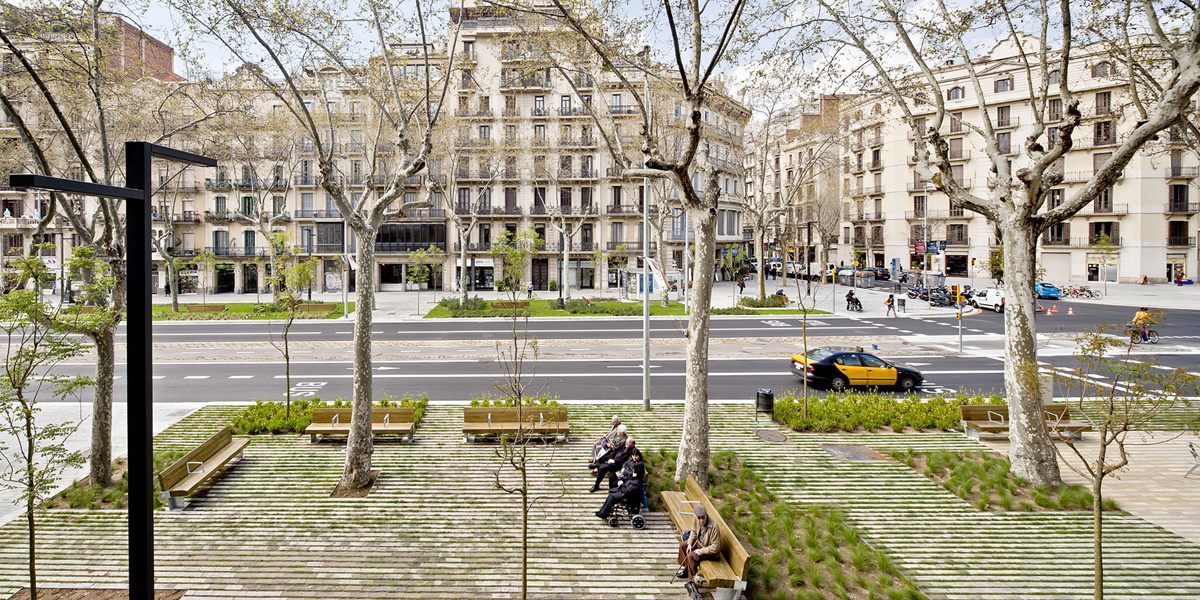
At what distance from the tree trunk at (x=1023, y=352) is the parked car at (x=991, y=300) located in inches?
1197

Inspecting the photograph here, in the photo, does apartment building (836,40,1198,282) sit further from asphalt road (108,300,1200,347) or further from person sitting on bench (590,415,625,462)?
person sitting on bench (590,415,625,462)

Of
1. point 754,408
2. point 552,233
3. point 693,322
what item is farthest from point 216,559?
point 552,233

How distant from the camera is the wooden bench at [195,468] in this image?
972 cm

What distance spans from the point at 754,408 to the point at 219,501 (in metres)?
11.6

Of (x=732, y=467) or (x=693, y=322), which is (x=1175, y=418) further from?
(x=693, y=322)

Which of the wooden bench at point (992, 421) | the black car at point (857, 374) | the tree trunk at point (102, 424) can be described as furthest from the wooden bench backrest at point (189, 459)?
the wooden bench at point (992, 421)

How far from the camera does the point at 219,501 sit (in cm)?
1011

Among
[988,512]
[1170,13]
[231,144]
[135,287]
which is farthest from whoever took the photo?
[231,144]

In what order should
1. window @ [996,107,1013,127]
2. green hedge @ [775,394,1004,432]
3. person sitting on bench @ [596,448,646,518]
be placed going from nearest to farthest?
person sitting on bench @ [596,448,646,518], green hedge @ [775,394,1004,432], window @ [996,107,1013,127]

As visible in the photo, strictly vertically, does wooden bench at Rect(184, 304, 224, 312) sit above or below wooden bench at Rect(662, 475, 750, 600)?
above

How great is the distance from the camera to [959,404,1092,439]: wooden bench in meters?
13.6

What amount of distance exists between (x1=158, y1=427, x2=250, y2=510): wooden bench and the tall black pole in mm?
5426

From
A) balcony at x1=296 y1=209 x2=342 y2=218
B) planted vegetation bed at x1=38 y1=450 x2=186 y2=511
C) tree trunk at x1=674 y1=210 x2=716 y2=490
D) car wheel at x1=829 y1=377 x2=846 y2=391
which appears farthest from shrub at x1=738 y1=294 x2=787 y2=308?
balcony at x1=296 y1=209 x2=342 y2=218

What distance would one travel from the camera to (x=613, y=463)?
389 inches
